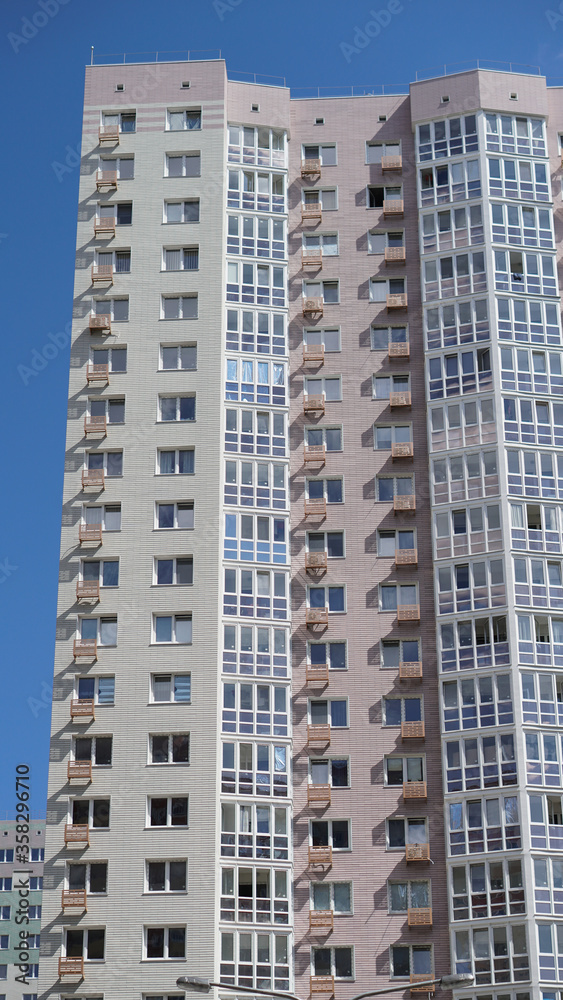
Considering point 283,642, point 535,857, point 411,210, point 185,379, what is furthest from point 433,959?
point 411,210

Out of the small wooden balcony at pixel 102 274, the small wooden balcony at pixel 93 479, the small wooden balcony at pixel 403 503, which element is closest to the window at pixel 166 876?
the small wooden balcony at pixel 93 479

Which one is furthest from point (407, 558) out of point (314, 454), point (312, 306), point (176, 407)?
point (312, 306)

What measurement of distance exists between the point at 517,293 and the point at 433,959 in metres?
36.2

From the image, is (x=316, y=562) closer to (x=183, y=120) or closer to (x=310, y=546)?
(x=310, y=546)

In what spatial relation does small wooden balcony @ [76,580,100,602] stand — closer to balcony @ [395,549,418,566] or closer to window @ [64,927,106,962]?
balcony @ [395,549,418,566]

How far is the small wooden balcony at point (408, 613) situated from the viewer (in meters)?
75.8

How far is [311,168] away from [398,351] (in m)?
13.3

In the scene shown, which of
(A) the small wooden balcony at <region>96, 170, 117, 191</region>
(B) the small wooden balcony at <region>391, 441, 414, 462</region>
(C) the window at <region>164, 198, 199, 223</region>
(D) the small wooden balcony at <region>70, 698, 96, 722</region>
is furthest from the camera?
(A) the small wooden balcony at <region>96, 170, 117, 191</region>

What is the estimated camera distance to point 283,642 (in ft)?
248

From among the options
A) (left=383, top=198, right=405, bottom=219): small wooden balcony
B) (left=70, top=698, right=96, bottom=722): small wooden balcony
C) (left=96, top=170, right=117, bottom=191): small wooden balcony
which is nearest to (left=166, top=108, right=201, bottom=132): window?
(left=96, top=170, right=117, bottom=191): small wooden balcony

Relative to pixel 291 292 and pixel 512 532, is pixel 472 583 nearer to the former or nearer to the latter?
pixel 512 532

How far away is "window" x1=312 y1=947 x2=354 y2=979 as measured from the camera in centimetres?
6931

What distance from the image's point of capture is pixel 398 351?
269 feet

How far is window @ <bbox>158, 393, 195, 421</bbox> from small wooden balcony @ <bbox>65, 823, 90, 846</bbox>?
73.0 feet
